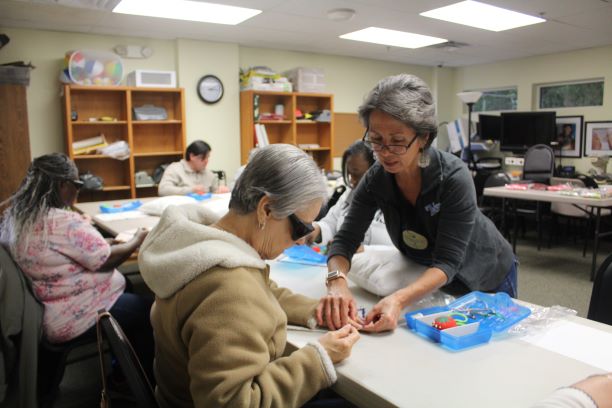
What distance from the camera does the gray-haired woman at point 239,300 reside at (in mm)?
886

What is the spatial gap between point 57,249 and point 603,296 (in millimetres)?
2000

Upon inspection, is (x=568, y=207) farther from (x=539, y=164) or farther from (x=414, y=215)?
(x=414, y=215)

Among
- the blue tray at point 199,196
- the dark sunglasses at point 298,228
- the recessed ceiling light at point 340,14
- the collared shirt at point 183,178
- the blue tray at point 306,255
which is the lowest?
the blue tray at point 306,255

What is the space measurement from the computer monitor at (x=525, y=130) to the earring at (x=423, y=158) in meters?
6.30

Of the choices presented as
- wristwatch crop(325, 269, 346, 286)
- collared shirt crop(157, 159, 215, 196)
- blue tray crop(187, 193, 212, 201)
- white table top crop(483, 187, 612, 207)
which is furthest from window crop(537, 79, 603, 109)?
wristwatch crop(325, 269, 346, 286)

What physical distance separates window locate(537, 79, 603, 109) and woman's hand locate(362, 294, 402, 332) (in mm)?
6967

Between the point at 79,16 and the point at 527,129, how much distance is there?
6.08m

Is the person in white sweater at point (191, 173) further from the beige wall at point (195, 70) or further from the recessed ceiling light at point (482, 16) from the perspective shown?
the recessed ceiling light at point (482, 16)

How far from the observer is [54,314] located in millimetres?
1971

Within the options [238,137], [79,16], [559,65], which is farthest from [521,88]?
[79,16]

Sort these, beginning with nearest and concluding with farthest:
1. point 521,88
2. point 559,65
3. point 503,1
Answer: point 503,1 < point 559,65 < point 521,88

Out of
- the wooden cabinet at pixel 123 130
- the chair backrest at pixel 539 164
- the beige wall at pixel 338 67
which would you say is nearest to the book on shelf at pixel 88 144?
the wooden cabinet at pixel 123 130

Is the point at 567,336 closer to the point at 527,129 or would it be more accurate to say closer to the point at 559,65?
the point at 527,129

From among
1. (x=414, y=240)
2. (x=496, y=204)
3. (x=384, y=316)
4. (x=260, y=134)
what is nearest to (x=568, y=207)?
(x=496, y=204)
